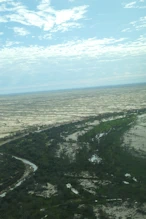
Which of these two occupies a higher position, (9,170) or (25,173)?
(9,170)

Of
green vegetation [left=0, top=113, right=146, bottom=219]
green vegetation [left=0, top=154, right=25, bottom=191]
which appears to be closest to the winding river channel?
green vegetation [left=0, top=154, right=25, bottom=191]

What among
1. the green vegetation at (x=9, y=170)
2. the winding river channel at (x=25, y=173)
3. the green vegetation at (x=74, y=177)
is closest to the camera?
the green vegetation at (x=74, y=177)

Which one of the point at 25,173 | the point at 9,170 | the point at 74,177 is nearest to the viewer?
the point at 74,177

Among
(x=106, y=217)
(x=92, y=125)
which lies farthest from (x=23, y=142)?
(x=106, y=217)

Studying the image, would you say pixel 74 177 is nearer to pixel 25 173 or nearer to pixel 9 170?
pixel 25 173

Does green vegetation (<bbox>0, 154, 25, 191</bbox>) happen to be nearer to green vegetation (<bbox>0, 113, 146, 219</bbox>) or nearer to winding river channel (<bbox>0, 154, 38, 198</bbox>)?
winding river channel (<bbox>0, 154, 38, 198</bbox>)

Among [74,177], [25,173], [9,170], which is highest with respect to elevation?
[9,170]

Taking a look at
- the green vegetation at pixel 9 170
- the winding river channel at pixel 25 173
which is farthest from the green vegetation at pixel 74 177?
the green vegetation at pixel 9 170

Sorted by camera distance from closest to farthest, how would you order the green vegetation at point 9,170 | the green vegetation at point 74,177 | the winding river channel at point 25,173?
1. the green vegetation at point 74,177
2. the winding river channel at point 25,173
3. the green vegetation at point 9,170

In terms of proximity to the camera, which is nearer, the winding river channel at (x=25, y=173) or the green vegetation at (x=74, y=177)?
the green vegetation at (x=74, y=177)

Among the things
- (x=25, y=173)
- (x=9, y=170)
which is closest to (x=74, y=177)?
(x=25, y=173)

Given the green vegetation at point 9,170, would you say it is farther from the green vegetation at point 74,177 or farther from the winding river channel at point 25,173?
the green vegetation at point 74,177
